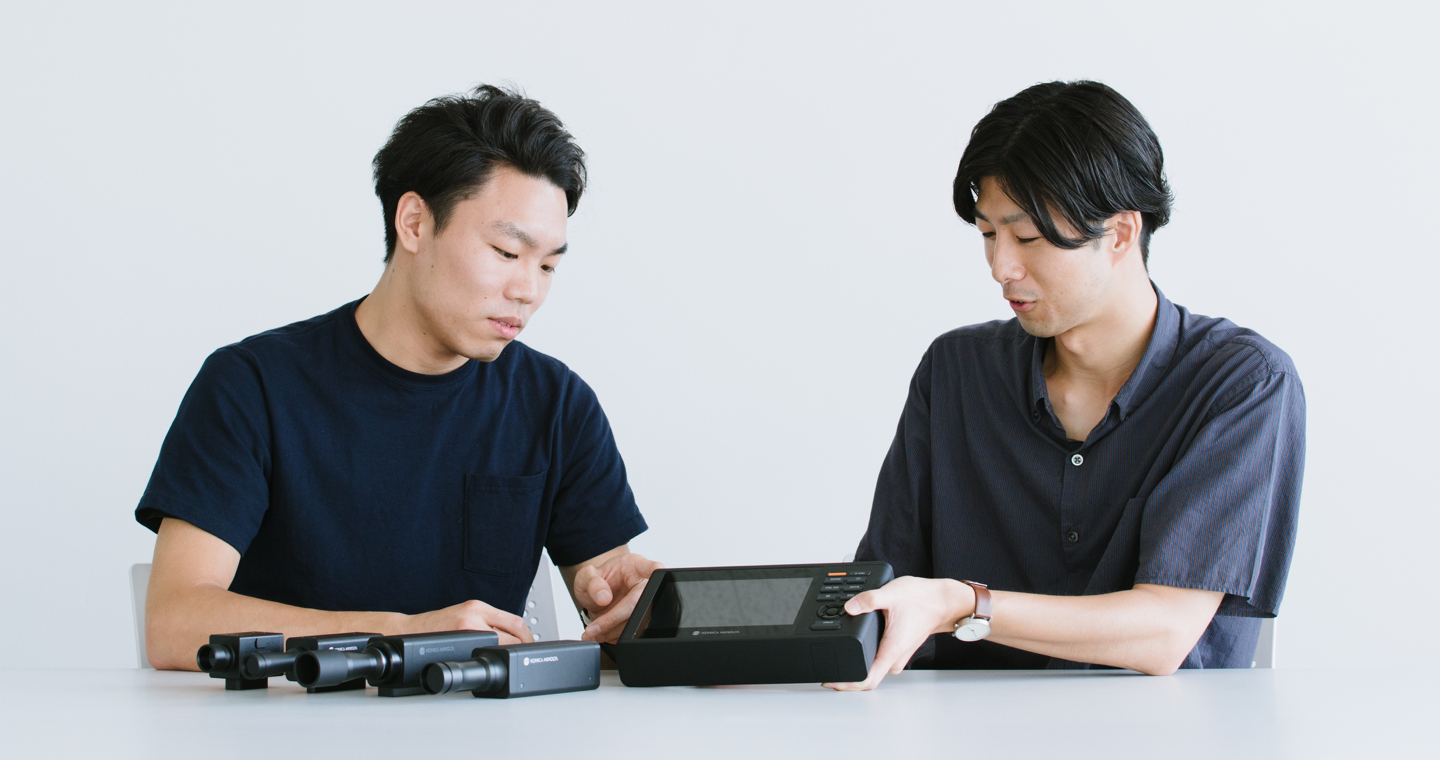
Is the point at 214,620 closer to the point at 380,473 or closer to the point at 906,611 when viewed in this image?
the point at 380,473

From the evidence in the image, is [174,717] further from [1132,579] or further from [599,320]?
[599,320]

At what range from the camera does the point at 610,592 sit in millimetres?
1512

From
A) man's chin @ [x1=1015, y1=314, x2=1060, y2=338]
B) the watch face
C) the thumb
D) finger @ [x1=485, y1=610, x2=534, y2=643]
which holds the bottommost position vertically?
finger @ [x1=485, y1=610, x2=534, y2=643]

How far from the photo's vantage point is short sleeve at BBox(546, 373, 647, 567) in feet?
→ 6.46

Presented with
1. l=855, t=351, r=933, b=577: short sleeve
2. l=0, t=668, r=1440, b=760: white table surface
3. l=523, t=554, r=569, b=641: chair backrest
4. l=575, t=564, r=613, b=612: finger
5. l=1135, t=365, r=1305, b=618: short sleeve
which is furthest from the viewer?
l=523, t=554, r=569, b=641: chair backrest

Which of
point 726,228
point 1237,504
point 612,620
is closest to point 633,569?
point 612,620

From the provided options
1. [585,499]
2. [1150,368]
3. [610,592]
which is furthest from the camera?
[585,499]

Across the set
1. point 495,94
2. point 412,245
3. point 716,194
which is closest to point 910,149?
point 716,194

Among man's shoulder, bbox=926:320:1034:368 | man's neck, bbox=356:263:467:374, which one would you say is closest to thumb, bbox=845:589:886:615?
man's shoulder, bbox=926:320:1034:368

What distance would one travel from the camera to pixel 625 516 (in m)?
1.99

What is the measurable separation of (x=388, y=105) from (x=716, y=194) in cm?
90

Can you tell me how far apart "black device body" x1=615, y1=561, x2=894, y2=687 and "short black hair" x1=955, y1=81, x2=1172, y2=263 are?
0.68 metres

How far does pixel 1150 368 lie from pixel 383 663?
1.13m

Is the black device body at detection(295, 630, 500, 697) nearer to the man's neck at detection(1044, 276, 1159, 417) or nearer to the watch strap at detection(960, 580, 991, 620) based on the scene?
the watch strap at detection(960, 580, 991, 620)
